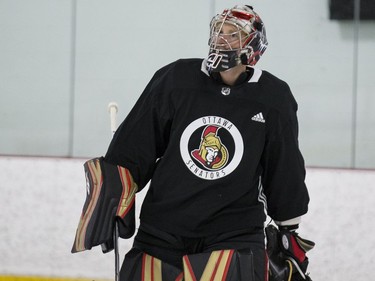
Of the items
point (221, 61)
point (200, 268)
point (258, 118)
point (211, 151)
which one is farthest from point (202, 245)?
point (221, 61)

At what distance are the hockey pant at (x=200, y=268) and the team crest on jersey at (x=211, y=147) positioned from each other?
0.22 meters

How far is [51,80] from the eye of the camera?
17.3 ft

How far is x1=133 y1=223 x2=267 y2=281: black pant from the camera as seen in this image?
2.90 m

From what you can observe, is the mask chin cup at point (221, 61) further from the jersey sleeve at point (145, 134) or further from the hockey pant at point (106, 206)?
the hockey pant at point (106, 206)

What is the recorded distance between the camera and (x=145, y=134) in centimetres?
296

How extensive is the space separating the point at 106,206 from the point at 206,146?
32cm

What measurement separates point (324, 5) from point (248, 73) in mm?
2207

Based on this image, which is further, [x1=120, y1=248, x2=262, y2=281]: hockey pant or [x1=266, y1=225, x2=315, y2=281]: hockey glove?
[x1=266, y1=225, x2=315, y2=281]: hockey glove

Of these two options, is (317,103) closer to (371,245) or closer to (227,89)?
(371,245)

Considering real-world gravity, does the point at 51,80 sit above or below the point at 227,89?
below

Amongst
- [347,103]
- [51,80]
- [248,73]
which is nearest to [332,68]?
[347,103]

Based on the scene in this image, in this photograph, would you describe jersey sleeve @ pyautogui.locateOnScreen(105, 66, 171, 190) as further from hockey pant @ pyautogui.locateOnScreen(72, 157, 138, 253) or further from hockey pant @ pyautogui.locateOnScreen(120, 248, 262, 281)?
hockey pant @ pyautogui.locateOnScreen(120, 248, 262, 281)

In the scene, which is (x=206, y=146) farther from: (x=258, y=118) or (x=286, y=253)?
(x=286, y=253)

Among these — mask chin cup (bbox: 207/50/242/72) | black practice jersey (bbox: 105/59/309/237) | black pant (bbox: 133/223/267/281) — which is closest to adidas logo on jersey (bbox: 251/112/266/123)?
black practice jersey (bbox: 105/59/309/237)
